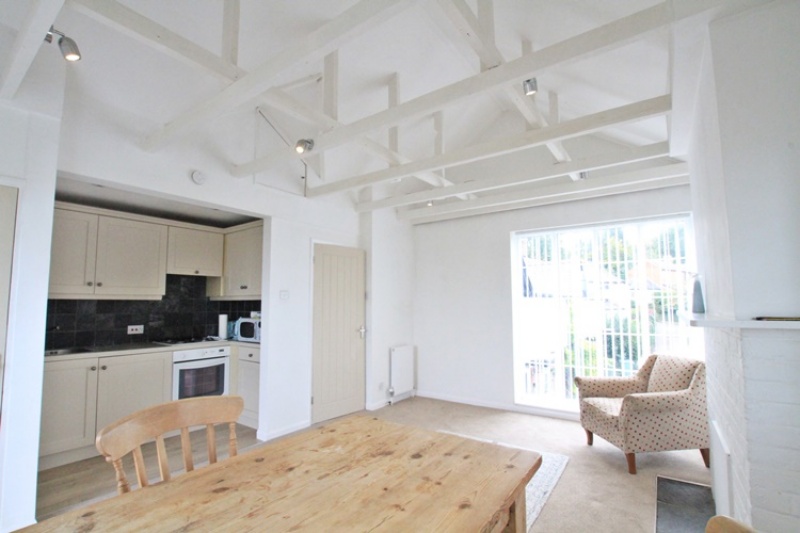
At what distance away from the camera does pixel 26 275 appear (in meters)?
2.29

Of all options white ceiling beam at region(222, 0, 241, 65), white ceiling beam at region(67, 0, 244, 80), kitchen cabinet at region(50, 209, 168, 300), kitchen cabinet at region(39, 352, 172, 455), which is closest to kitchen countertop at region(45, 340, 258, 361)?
kitchen cabinet at region(39, 352, 172, 455)

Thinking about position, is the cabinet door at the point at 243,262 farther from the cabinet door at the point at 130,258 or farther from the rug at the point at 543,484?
the rug at the point at 543,484

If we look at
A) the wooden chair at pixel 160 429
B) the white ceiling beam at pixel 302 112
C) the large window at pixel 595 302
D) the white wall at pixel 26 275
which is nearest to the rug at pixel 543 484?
the large window at pixel 595 302

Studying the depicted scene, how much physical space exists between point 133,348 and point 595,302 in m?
4.97

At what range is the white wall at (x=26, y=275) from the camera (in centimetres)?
219

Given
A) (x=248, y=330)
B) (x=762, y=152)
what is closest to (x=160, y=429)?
(x=762, y=152)

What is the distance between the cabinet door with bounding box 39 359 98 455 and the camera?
3094mm

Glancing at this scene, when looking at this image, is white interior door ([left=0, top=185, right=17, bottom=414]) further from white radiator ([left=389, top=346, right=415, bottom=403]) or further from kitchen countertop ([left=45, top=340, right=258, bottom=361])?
white radiator ([left=389, top=346, right=415, bottom=403])

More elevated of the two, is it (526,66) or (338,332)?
(526,66)

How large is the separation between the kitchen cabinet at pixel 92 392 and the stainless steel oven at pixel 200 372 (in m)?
0.09

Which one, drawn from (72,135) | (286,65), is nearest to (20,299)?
(72,135)

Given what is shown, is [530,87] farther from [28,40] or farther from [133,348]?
[133,348]

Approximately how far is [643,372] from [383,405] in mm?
2967

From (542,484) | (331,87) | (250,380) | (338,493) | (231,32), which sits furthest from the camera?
(250,380)
